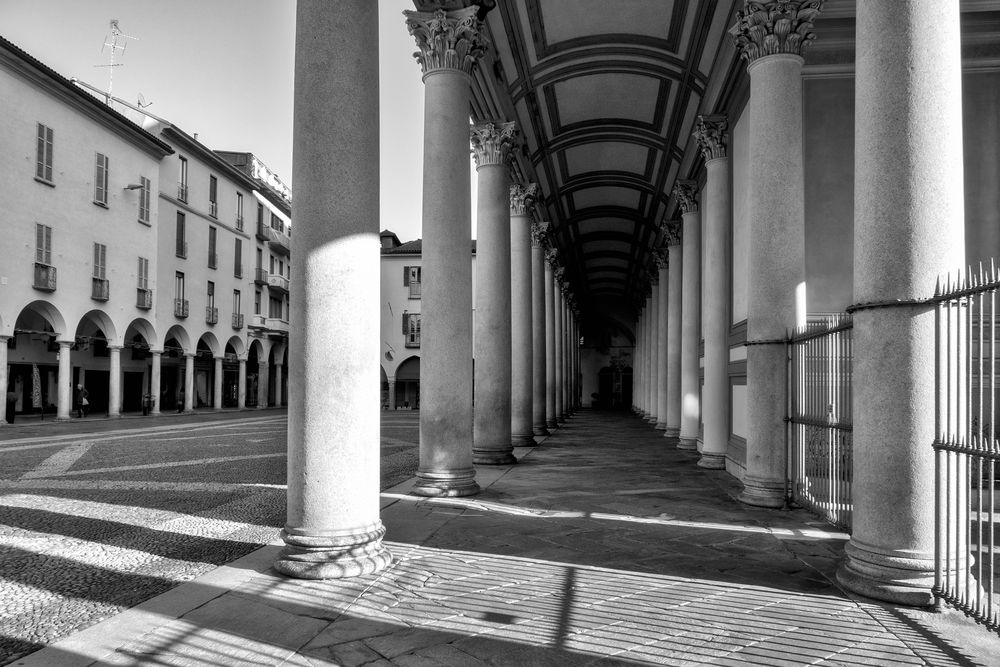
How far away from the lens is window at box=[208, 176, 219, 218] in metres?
36.0

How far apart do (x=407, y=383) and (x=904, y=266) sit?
4248 centimetres

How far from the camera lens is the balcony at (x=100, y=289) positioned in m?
26.3

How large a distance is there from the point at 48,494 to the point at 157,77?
32.9m

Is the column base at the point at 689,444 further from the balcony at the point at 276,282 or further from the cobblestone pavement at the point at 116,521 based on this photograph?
the balcony at the point at 276,282

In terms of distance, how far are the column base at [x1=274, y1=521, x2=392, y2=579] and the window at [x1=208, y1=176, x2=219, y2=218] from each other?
34518mm

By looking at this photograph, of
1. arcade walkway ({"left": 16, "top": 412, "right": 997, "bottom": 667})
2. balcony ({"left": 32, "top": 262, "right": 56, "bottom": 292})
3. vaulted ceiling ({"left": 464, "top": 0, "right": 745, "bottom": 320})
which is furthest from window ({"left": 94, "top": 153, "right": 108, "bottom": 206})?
arcade walkway ({"left": 16, "top": 412, "right": 997, "bottom": 667})

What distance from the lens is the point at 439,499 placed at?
25.2 ft

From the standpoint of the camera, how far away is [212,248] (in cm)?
3619

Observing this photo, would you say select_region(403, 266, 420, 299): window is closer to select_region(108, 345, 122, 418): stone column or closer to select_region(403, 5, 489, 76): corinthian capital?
select_region(108, 345, 122, 418): stone column

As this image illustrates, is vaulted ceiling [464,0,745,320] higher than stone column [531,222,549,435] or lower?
higher

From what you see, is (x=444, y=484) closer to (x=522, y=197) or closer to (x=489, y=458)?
(x=489, y=458)

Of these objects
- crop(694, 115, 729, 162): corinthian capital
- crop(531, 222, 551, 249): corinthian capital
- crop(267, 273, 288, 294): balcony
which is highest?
crop(267, 273, 288, 294): balcony

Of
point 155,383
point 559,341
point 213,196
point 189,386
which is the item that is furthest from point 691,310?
point 213,196

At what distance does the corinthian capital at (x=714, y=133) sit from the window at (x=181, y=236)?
28.0 meters
